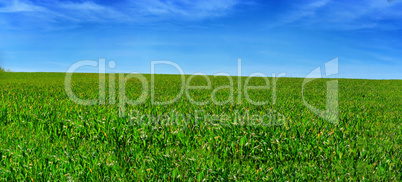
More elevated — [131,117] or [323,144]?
[131,117]

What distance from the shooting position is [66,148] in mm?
4969

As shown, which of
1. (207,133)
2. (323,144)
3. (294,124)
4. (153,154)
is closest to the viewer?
(153,154)

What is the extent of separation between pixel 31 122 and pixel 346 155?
6555 mm

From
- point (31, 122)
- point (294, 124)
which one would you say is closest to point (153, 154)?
point (294, 124)

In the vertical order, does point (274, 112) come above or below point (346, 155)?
above

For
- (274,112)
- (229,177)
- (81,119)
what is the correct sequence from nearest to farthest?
(229,177) < (81,119) < (274,112)

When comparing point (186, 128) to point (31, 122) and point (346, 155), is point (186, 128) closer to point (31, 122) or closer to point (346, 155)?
point (346, 155)

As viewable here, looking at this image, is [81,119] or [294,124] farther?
[81,119]

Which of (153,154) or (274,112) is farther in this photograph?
(274,112)

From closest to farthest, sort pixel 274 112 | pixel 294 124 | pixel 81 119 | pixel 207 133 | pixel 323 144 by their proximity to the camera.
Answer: pixel 323 144, pixel 207 133, pixel 294 124, pixel 81 119, pixel 274 112

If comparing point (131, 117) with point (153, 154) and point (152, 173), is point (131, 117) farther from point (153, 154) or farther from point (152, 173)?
point (152, 173)

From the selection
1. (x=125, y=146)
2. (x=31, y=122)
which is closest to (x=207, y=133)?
(x=125, y=146)

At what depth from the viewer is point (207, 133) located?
17.9 ft

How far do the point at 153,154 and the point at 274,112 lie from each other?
3.89m
